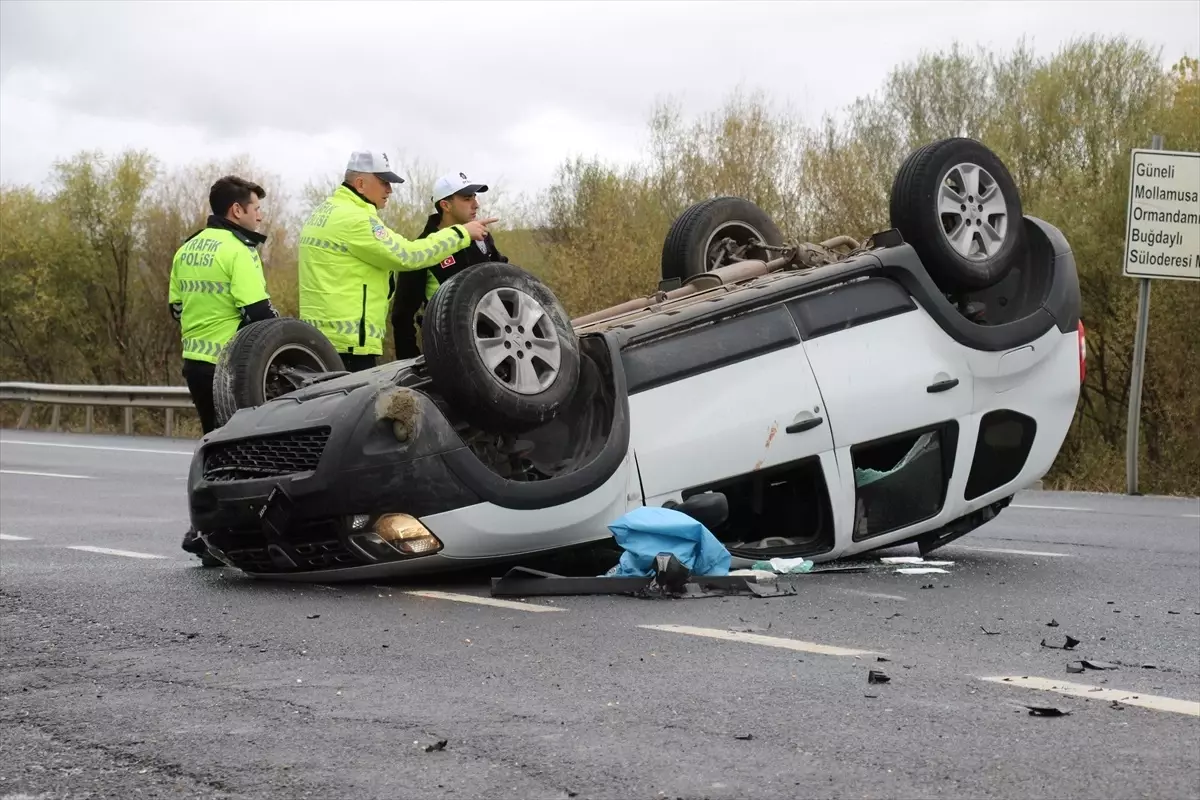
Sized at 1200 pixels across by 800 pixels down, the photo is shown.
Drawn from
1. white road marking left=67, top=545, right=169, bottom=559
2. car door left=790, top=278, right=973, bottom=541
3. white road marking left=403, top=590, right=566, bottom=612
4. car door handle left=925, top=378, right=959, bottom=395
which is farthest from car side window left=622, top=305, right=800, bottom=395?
white road marking left=67, top=545, right=169, bottom=559

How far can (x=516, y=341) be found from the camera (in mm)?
6066

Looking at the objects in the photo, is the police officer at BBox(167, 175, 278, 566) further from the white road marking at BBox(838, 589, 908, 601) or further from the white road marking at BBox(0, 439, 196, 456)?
the white road marking at BBox(0, 439, 196, 456)

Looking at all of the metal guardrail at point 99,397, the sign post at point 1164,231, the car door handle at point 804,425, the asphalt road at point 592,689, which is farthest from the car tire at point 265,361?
the metal guardrail at point 99,397

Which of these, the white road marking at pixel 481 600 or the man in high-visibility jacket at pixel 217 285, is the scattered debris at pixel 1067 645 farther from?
the man in high-visibility jacket at pixel 217 285

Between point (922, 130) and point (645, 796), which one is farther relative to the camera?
point (922, 130)

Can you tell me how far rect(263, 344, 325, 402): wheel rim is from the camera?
6.93m

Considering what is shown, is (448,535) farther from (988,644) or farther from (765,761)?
(765,761)

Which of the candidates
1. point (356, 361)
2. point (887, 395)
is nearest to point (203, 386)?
point (356, 361)

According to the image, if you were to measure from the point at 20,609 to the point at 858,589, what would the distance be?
331cm

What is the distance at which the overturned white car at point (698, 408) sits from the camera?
5918mm

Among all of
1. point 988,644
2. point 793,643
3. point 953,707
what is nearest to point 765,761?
point 953,707

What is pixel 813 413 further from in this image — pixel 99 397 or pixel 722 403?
pixel 99 397

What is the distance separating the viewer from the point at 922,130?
32.5 meters

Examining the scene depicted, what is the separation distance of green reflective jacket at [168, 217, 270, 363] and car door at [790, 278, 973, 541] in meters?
2.65
